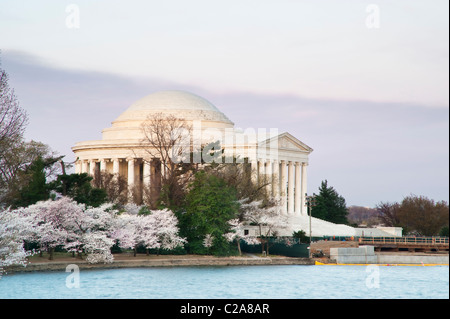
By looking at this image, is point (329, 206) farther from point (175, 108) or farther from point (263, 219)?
point (263, 219)

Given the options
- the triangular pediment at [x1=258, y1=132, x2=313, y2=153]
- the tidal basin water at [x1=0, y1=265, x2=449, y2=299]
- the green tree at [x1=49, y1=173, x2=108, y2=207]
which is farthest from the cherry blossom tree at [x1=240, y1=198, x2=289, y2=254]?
the triangular pediment at [x1=258, y1=132, x2=313, y2=153]

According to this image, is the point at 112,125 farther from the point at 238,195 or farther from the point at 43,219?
the point at 43,219

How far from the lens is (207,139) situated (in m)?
Answer: 121

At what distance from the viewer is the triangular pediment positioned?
130500 millimetres

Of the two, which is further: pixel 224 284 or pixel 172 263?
pixel 172 263

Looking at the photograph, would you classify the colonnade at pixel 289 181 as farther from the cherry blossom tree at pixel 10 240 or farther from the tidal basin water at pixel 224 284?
the cherry blossom tree at pixel 10 240

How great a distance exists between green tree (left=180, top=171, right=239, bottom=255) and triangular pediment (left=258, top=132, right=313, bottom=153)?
1621 inches

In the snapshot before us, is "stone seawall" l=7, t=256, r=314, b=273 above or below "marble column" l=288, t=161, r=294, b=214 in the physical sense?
below

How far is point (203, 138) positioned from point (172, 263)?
149ft

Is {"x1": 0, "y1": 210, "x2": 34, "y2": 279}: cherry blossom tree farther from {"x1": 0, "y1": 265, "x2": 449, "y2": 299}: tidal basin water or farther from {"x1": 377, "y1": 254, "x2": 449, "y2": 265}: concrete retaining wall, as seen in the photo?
{"x1": 377, "y1": 254, "x2": 449, "y2": 265}: concrete retaining wall

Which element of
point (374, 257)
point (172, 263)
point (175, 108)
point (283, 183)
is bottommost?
point (172, 263)

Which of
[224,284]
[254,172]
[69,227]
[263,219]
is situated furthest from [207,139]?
[224,284]
